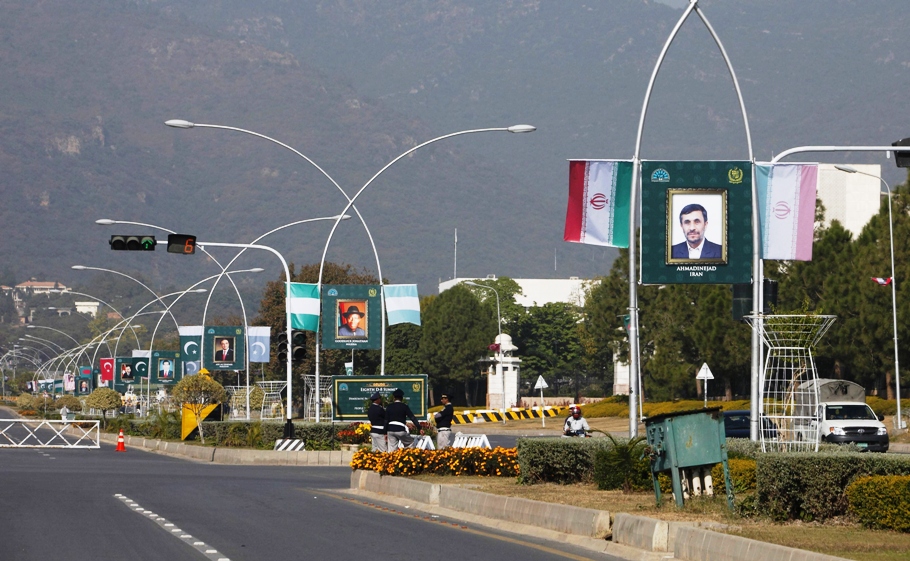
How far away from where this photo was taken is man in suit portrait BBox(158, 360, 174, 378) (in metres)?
79.2

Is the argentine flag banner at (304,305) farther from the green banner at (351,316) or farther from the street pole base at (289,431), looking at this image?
the street pole base at (289,431)

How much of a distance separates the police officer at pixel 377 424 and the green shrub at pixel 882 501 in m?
14.6

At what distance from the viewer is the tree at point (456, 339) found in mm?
111125

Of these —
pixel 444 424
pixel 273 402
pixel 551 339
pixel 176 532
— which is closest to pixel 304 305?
pixel 444 424

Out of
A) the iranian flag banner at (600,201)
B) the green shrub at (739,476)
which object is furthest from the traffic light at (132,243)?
the green shrub at (739,476)

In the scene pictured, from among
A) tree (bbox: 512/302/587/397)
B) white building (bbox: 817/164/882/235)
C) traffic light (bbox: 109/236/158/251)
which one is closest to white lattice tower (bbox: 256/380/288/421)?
traffic light (bbox: 109/236/158/251)

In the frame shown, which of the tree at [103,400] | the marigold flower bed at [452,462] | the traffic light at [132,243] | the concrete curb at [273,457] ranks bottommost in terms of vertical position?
the concrete curb at [273,457]

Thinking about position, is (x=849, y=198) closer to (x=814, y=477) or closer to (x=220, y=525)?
(x=220, y=525)

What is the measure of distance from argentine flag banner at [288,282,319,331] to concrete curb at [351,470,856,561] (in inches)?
799

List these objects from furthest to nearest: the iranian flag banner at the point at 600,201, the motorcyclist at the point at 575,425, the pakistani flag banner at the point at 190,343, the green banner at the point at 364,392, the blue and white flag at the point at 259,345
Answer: the pakistani flag banner at the point at 190,343
the blue and white flag at the point at 259,345
the green banner at the point at 364,392
the motorcyclist at the point at 575,425
the iranian flag banner at the point at 600,201

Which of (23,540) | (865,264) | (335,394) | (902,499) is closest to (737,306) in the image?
(902,499)

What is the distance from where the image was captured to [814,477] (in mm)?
15062

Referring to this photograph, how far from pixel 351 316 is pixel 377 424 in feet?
47.2

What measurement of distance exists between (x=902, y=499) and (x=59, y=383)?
131 metres
